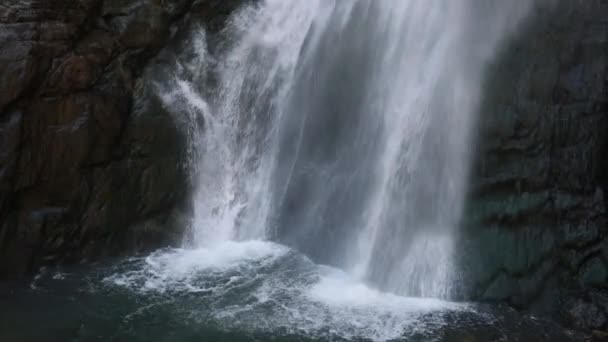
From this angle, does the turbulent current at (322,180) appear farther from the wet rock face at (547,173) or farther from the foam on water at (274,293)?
the wet rock face at (547,173)

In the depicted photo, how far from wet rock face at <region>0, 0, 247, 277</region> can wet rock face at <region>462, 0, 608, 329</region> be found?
5.40 meters

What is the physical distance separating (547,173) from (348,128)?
11.3 feet

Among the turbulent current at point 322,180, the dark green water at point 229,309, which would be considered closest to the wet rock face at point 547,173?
the turbulent current at point 322,180

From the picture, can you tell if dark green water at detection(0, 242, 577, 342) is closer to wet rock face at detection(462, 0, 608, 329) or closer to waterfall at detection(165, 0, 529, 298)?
wet rock face at detection(462, 0, 608, 329)

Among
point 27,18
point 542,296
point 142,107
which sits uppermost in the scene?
point 27,18

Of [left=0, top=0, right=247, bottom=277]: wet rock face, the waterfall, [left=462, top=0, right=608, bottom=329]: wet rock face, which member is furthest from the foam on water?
[left=462, top=0, right=608, bottom=329]: wet rock face

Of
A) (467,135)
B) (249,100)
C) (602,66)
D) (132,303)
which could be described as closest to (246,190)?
(249,100)

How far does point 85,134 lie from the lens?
10570 millimetres

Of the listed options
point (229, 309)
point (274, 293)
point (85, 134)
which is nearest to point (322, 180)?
point (274, 293)

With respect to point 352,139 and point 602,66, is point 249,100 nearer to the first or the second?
point 352,139

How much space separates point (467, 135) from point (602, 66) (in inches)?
82.4

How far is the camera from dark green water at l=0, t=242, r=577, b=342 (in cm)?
871

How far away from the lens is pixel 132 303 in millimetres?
9484

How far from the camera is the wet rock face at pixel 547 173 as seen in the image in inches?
352
